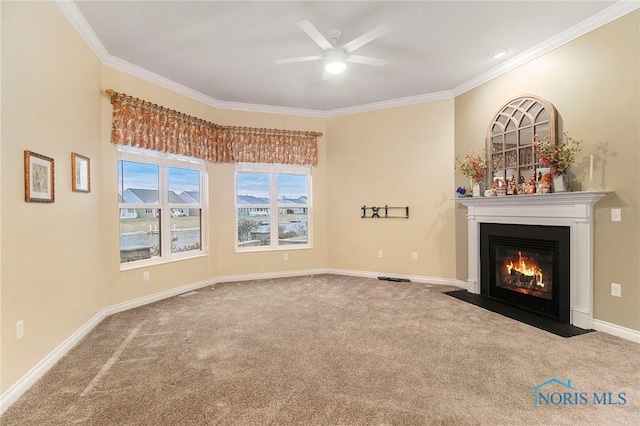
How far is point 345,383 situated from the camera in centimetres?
214

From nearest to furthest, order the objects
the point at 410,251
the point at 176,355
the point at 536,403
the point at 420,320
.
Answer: the point at 536,403, the point at 176,355, the point at 420,320, the point at 410,251

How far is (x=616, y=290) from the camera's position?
9.52 ft

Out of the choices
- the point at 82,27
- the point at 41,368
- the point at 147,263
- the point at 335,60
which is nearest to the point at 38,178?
the point at 41,368

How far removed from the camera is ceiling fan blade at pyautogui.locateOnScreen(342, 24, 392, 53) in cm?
258

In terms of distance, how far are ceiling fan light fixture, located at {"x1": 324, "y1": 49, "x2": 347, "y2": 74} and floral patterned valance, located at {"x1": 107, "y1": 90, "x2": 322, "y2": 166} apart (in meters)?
2.31

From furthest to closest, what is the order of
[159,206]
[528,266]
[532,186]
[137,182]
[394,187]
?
[394,187] → [159,206] → [137,182] → [528,266] → [532,186]

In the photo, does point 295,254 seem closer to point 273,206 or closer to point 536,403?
point 273,206

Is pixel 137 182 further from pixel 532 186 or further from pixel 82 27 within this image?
pixel 532 186

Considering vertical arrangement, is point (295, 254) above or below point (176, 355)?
above

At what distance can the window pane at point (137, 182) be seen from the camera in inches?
154

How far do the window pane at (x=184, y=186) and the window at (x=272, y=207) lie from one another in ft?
2.30

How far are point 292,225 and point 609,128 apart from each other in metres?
4.41

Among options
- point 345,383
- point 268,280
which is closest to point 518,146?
point 345,383

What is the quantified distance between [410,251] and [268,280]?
2439 millimetres
